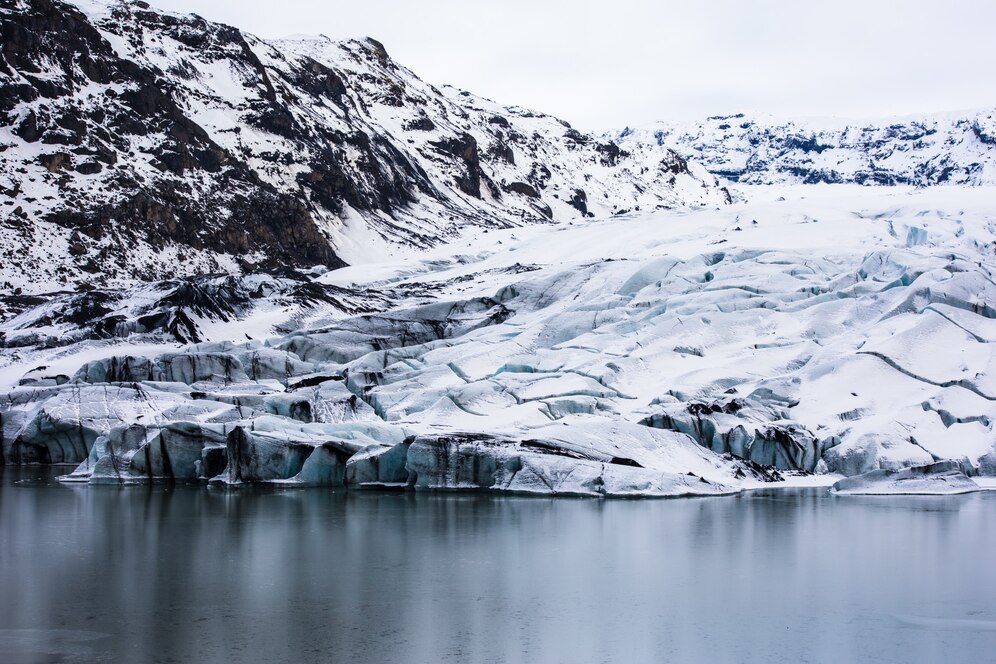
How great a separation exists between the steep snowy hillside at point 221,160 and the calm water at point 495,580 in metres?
30.8

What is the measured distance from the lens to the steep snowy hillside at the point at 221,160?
49469 mm

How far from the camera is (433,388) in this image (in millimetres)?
26734

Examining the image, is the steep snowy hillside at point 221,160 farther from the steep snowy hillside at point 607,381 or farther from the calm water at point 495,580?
the calm water at point 495,580

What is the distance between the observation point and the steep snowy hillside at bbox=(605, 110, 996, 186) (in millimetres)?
117750

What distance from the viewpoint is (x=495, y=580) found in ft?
43.4

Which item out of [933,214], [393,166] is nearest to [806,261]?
[933,214]

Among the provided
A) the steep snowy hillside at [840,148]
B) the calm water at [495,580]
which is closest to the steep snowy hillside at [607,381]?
the calm water at [495,580]

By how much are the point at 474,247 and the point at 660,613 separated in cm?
3858

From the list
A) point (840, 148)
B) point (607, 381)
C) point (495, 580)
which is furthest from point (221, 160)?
point (840, 148)

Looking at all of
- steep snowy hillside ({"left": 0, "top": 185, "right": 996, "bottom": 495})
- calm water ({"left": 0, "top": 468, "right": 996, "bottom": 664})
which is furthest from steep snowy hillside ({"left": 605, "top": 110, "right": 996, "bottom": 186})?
calm water ({"left": 0, "top": 468, "right": 996, "bottom": 664})

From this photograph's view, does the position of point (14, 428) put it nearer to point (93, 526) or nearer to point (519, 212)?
point (93, 526)

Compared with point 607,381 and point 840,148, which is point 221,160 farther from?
point 840,148

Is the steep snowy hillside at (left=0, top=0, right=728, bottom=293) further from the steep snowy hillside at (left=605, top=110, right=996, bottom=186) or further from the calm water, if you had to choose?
the calm water

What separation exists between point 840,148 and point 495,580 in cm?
13094
